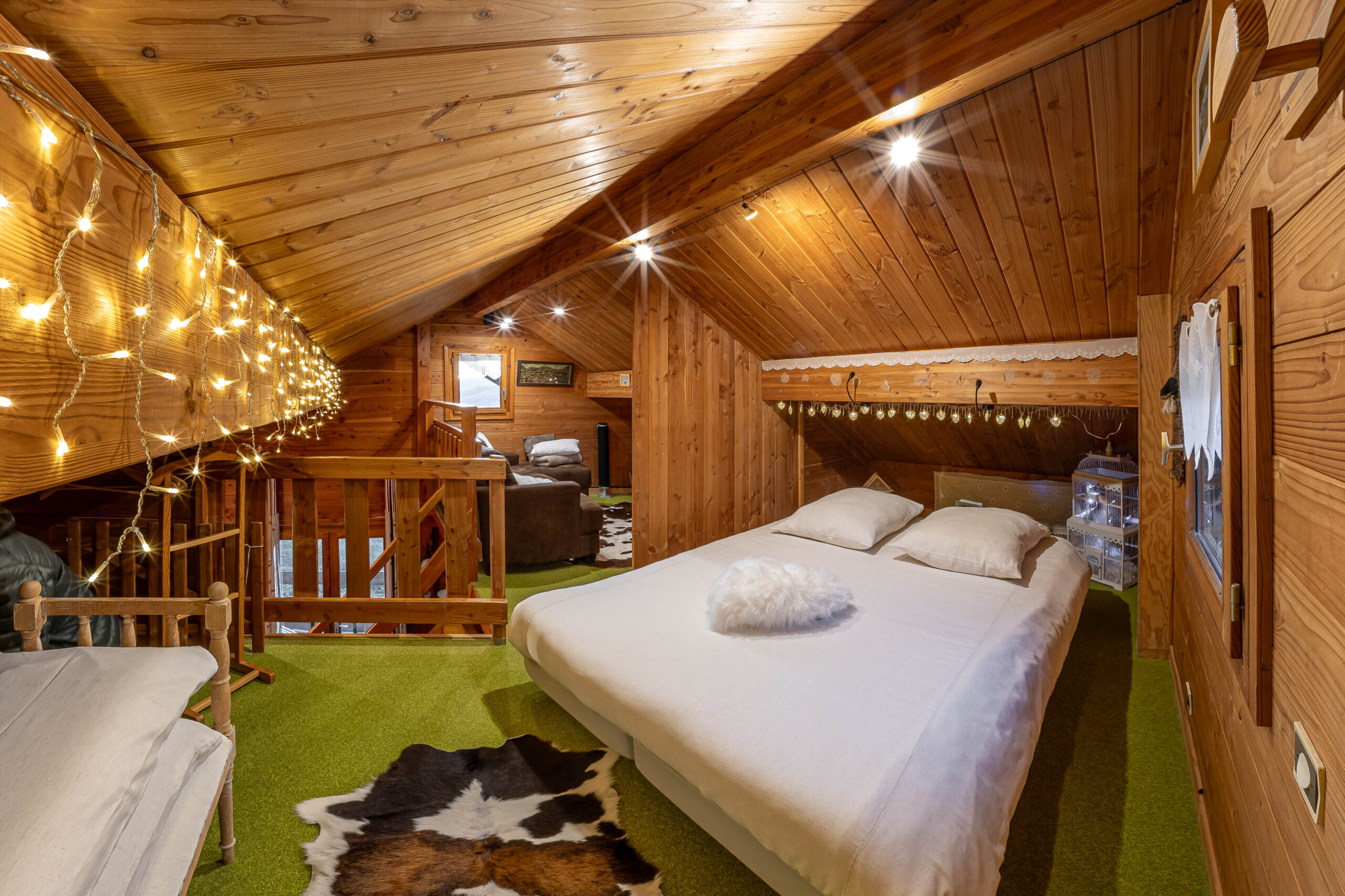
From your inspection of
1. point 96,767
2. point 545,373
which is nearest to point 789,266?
point 96,767

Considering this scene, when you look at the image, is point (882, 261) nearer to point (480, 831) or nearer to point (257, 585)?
point (480, 831)

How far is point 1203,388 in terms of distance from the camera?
1337 mm

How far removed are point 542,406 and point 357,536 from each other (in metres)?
5.00

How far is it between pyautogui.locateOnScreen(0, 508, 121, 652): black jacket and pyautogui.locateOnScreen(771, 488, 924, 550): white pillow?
2.93m

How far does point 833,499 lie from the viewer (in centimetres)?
320

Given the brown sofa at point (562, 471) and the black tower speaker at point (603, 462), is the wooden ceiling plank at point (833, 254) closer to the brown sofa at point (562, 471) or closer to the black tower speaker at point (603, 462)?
the brown sofa at point (562, 471)

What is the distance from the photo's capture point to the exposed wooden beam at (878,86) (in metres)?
1.42

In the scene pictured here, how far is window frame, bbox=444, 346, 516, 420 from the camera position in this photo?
7.14 meters

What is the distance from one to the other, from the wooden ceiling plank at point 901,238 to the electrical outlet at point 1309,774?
214 cm

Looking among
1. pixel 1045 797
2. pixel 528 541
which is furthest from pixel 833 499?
pixel 528 541

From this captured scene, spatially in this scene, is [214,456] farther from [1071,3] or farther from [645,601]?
[1071,3]

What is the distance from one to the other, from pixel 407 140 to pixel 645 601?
5.52 feet

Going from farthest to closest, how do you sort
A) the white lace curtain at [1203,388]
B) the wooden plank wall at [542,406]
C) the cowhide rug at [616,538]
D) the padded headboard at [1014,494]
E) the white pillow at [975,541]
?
the wooden plank wall at [542,406], the cowhide rug at [616,538], the padded headboard at [1014,494], the white pillow at [975,541], the white lace curtain at [1203,388]

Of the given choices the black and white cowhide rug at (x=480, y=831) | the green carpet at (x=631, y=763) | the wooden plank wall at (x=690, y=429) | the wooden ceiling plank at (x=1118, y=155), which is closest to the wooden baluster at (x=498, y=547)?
the green carpet at (x=631, y=763)
